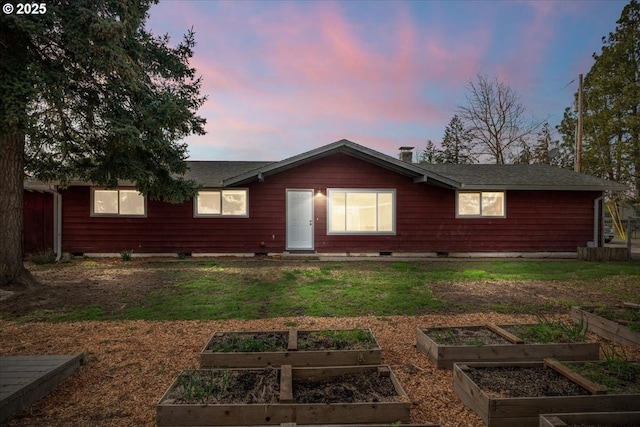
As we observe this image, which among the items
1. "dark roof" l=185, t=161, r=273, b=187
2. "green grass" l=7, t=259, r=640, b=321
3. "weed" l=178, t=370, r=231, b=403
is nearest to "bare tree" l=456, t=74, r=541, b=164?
"green grass" l=7, t=259, r=640, b=321

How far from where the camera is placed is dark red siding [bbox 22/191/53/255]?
12.3 m

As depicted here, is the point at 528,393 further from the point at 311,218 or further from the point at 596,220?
the point at 596,220

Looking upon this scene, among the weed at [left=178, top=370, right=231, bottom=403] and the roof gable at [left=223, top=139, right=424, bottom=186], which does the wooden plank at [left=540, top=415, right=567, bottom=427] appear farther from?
the roof gable at [left=223, top=139, right=424, bottom=186]

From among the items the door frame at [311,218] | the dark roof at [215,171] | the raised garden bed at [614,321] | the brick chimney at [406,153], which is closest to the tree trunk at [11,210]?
the dark roof at [215,171]

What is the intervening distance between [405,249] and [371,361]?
9.69m

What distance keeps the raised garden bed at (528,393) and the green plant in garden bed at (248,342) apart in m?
1.75

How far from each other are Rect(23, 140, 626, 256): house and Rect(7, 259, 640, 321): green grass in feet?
4.32

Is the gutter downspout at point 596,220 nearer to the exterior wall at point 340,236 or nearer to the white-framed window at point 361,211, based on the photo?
→ the exterior wall at point 340,236

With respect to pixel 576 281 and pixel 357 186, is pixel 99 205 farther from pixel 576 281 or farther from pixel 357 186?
pixel 576 281

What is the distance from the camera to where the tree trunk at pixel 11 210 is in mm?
7105

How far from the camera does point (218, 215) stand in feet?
40.8

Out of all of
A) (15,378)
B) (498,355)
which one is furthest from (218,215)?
(498,355)

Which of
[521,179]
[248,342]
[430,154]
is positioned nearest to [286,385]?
[248,342]

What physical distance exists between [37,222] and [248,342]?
12.7 m
